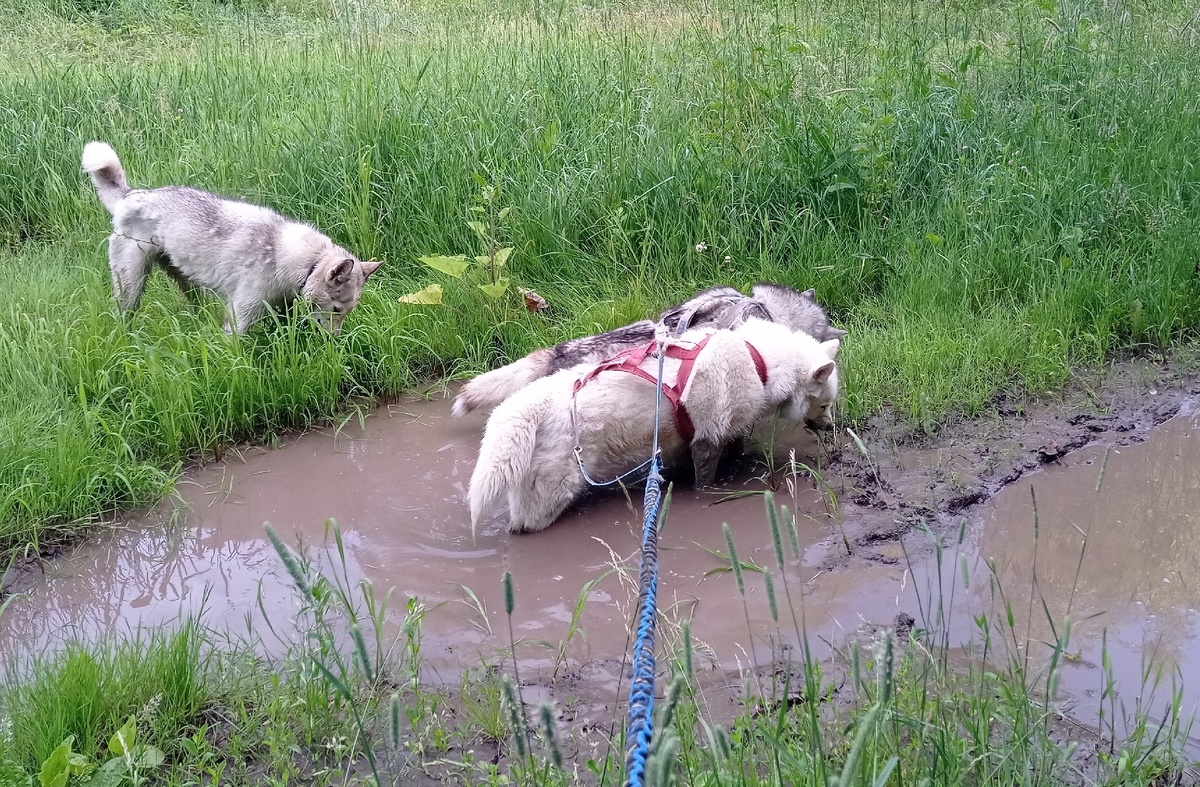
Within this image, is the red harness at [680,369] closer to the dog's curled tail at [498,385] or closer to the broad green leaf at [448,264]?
the dog's curled tail at [498,385]

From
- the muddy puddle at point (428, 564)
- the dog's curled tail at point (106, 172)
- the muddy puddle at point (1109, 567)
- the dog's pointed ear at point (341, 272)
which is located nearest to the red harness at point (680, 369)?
the muddy puddle at point (428, 564)

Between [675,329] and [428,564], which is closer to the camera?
[428,564]

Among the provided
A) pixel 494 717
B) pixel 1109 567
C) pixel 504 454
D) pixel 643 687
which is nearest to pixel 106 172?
pixel 504 454

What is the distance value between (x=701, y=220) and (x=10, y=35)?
7.63 m

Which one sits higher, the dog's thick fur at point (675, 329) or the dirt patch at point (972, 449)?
the dog's thick fur at point (675, 329)

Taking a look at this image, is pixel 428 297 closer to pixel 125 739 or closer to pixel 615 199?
pixel 615 199

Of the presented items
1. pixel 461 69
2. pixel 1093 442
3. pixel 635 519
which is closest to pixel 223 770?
pixel 635 519

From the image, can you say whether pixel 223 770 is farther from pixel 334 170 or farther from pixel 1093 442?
pixel 334 170

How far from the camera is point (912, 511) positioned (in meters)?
4.00

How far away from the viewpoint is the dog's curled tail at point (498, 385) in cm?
471

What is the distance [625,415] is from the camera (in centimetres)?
425

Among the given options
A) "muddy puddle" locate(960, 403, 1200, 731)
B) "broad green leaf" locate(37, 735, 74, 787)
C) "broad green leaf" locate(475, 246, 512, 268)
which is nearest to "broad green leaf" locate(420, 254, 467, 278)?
"broad green leaf" locate(475, 246, 512, 268)

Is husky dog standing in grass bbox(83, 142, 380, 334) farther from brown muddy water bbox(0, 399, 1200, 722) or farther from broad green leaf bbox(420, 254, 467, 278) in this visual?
brown muddy water bbox(0, 399, 1200, 722)

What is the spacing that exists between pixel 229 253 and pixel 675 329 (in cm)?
262
